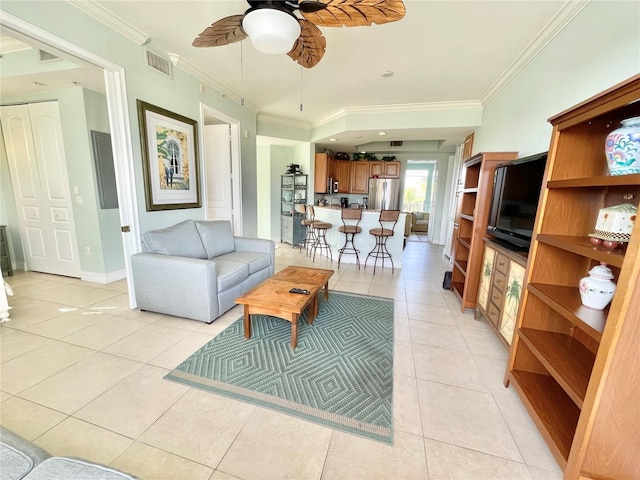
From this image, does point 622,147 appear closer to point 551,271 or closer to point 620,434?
point 551,271

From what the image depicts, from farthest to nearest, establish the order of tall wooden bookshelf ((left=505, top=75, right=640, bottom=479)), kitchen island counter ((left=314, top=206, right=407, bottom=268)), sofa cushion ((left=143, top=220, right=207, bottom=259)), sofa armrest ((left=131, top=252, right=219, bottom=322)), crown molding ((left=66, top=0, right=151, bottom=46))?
kitchen island counter ((left=314, top=206, right=407, bottom=268)) → sofa cushion ((left=143, top=220, right=207, bottom=259)) → sofa armrest ((left=131, top=252, right=219, bottom=322)) → crown molding ((left=66, top=0, right=151, bottom=46)) → tall wooden bookshelf ((left=505, top=75, right=640, bottom=479))

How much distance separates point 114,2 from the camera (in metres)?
2.12

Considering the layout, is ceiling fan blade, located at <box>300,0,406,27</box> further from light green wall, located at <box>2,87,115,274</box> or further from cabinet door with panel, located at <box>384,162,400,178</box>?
cabinet door with panel, located at <box>384,162,400,178</box>

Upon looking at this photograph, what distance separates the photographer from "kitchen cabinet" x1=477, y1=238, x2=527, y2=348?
78.4 inches

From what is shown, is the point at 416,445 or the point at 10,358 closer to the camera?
the point at 416,445

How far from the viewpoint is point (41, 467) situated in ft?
2.08

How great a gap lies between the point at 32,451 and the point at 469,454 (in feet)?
5.65

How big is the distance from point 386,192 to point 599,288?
577 centimetres

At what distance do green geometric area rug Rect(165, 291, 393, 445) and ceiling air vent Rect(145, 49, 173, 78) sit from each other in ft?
9.30

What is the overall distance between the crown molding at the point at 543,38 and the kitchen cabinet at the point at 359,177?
380cm

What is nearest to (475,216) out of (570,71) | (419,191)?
(570,71)

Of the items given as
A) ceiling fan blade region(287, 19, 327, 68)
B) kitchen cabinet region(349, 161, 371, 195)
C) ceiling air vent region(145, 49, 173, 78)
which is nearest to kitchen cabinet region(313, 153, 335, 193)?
kitchen cabinet region(349, 161, 371, 195)

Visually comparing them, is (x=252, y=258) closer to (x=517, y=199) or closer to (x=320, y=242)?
(x=320, y=242)

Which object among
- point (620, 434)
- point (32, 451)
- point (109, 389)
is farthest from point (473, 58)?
point (109, 389)
